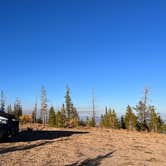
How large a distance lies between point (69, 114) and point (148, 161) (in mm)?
52444

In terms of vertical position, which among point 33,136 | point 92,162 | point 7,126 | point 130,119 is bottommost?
point 92,162

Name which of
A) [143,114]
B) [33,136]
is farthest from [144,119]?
[33,136]

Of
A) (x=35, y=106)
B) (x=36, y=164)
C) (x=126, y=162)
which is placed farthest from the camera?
(x=35, y=106)

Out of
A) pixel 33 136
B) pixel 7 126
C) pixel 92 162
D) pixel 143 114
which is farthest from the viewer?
pixel 143 114

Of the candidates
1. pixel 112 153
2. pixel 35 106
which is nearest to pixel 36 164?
pixel 112 153

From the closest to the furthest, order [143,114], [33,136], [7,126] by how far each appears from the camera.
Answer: [7,126] < [33,136] < [143,114]

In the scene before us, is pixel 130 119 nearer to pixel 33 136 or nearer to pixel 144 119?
pixel 144 119

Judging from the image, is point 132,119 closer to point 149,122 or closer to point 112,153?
point 149,122

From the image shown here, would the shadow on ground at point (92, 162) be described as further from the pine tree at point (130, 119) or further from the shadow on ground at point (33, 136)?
the pine tree at point (130, 119)

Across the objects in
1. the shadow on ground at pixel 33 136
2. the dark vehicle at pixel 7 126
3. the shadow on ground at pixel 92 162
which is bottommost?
the shadow on ground at pixel 92 162

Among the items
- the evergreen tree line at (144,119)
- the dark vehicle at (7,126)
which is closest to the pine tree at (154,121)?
the evergreen tree line at (144,119)

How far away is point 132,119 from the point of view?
5409 centimetres

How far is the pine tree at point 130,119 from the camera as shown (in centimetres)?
5313

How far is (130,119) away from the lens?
180 ft
